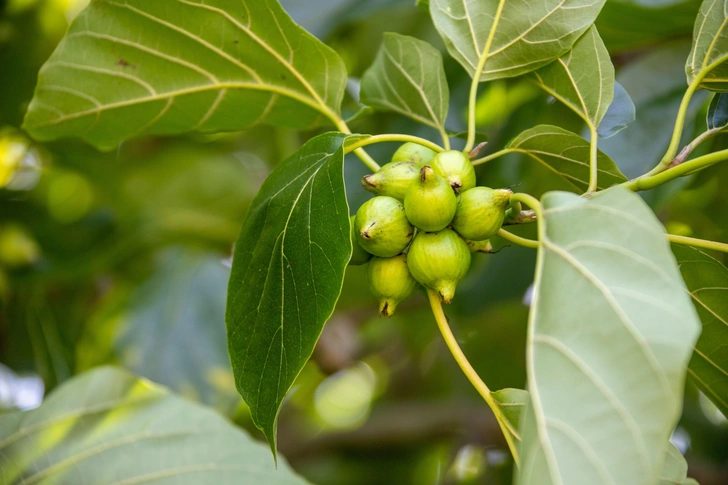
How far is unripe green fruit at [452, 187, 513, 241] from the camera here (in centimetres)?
60

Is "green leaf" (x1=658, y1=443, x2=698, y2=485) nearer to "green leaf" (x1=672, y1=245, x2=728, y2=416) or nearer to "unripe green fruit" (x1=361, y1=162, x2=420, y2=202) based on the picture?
"green leaf" (x1=672, y1=245, x2=728, y2=416)

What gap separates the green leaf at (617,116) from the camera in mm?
744

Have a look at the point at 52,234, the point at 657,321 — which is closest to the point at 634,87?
the point at 657,321

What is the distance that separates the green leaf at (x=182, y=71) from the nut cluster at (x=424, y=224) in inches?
9.2

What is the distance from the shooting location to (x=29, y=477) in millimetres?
888

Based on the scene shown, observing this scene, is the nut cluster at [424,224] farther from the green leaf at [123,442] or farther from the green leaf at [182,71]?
the green leaf at [123,442]

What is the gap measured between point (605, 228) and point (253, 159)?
165cm

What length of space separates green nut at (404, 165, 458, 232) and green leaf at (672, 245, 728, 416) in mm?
305

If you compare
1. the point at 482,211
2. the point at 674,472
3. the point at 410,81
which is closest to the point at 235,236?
the point at 410,81

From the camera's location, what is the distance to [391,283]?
24.7 inches

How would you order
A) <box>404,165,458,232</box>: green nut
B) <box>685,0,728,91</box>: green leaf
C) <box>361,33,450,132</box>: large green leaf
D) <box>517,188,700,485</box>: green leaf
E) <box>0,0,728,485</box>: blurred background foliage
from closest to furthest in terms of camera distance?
<box>517,188,700,485</box>: green leaf < <box>404,165,458,232</box>: green nut < <box>685,0,728,91</box>: green leaf < <box>361,33,450,132</box>: large green leaf < <box>0,0,728,485</box>: blurred background foliage

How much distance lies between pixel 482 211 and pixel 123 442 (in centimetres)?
66

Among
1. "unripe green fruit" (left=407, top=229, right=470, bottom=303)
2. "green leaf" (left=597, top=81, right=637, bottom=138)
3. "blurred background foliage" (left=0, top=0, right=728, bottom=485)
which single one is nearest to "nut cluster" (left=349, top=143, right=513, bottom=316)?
"unripe green fruit" (left=407, top=229, right=470, bottom=303)

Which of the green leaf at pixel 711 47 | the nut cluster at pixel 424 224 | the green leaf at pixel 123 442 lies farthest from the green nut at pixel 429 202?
the green leaf at pixel 123 442
